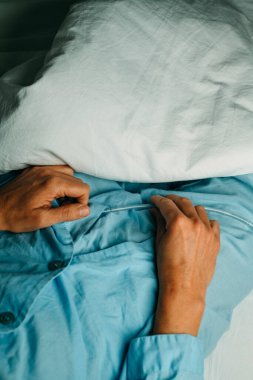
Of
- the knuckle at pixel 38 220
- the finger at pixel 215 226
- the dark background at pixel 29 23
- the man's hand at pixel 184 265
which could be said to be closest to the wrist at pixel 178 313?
the man's hand at pixel 184 265

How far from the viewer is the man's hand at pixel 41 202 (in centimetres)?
75

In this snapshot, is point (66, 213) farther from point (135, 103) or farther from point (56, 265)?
point (135, 103)

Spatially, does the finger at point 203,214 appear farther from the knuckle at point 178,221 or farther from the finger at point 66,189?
the finger at point 66,189

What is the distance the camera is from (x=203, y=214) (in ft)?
2.49

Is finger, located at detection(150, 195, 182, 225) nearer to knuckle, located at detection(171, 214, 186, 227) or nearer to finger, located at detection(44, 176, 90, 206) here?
knuckle, located at detection(171, 214, 186, 227)

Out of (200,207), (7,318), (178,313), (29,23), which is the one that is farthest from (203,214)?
(29,23)

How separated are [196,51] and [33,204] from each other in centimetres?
37

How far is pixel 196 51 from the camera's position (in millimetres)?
848

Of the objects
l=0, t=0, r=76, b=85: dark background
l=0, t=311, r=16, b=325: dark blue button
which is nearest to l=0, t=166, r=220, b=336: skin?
l=0, t=311, r=16, b=325: dark blue button

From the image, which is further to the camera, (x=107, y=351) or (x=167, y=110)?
(x=167, y=110)

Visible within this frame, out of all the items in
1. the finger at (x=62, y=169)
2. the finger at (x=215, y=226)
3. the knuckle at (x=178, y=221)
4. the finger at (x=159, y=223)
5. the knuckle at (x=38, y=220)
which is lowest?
the finger at (x=159, y=223)

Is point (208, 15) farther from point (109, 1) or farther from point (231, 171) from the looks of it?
point (231, 171)

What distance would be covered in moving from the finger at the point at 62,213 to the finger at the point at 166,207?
111 millimetres

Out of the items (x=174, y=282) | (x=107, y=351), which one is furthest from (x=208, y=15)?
(x=107, y=351)
